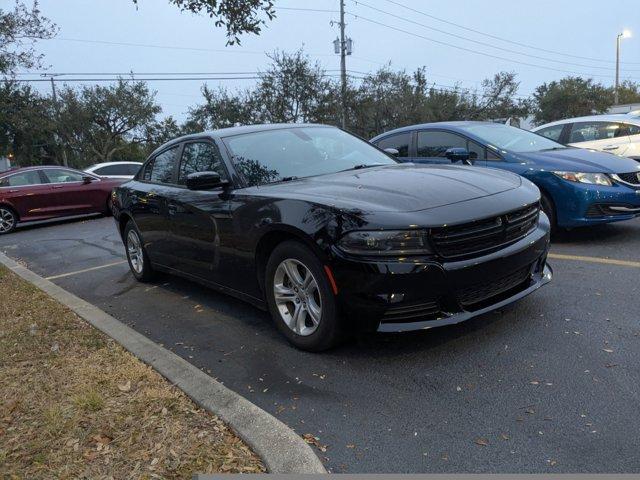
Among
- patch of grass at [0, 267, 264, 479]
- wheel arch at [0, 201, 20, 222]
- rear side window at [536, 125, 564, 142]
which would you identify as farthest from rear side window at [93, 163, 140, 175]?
patch of grass at [0, 267, 264, 479]

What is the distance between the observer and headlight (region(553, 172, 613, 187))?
20.1 ft

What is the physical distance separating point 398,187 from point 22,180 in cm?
1274

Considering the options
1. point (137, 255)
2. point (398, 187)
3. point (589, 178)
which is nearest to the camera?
point (398, 187)

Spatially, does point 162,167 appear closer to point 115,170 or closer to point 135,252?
point 135,252

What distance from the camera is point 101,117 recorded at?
156 feet

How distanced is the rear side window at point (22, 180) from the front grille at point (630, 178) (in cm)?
1286

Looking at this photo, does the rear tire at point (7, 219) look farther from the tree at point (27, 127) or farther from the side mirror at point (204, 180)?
the tree at point (27, 127)

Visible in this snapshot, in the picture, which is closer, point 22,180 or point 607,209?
point 607,209

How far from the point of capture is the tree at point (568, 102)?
172 ft

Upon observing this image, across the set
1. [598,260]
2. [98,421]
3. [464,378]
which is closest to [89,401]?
[98,421]

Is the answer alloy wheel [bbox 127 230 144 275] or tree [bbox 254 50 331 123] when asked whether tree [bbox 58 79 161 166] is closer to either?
tree [bbox 254 50 331 123]

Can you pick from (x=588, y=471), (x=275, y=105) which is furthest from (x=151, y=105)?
(x=588, y=471)

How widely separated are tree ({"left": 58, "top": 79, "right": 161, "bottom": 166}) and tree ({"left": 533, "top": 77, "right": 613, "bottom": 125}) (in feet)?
116

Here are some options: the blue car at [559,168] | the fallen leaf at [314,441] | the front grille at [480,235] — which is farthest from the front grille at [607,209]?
the fallen leaf at [314,441]
